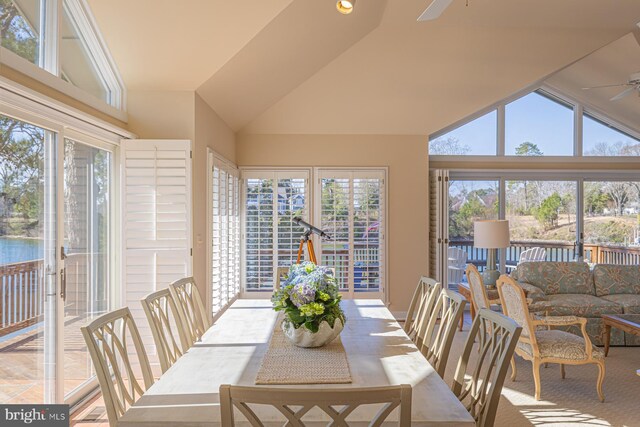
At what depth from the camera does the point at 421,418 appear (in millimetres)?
1428

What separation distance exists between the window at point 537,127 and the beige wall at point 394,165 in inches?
59.5

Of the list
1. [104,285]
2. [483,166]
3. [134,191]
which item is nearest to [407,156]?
[483,166]

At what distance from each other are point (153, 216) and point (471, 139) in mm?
4587

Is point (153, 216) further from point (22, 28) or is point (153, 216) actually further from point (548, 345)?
point (548, 345)

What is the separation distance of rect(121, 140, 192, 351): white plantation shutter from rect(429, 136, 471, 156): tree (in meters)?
3.85

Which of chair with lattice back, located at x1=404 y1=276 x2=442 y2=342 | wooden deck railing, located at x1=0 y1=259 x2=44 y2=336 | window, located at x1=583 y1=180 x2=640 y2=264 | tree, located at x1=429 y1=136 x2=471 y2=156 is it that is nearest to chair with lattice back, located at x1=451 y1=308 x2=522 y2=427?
chair with lattice back, located at x1=404 y1=276 x2=442 y2=342

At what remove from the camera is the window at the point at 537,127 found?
6.65 metres

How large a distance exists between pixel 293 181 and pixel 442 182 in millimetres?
1959

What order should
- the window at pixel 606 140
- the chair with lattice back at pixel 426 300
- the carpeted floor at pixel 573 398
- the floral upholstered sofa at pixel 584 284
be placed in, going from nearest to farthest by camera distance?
the chair with lattice back at pixel 426 300, the carpeted floor at pixel 573 398, the floral upholstered sofa at pixel 584 284, the window at pixel 606 140

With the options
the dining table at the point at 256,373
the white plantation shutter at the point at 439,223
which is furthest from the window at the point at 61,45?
the white plantation shutter at the point at 439,223

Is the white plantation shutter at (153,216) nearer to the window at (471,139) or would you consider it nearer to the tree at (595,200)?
the window at (471,139)

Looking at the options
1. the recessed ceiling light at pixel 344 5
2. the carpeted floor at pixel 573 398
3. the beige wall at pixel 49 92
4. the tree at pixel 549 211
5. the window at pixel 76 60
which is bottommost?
the carpeted floor at pixel 573 398

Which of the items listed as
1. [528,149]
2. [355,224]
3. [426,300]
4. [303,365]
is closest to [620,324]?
[426,300]

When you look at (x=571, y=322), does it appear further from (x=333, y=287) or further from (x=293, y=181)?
(x=293, y=181)
